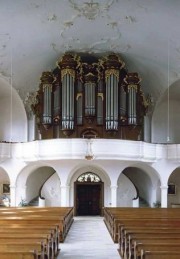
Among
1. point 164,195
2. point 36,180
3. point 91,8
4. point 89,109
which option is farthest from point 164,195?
point 91,8

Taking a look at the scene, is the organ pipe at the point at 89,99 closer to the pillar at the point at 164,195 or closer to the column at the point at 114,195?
the column at the point at 114,195

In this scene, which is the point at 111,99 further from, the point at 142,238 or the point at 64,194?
the point at 142,238

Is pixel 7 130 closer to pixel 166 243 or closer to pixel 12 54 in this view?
pixel 12 54

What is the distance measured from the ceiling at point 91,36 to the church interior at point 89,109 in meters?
0.06

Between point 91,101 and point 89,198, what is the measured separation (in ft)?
21.1

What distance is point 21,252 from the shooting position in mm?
7246

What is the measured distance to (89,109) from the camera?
23.8m

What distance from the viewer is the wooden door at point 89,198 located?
87.3 ft

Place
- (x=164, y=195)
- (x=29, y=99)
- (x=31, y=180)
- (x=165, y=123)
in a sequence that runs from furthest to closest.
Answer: (x=165, y=123), (x=31, y=180), (x=29, y=99), (x=164, y=195)

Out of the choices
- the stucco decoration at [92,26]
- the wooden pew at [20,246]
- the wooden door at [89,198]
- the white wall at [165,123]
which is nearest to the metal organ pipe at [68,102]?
the stucco decoration at [92,26]

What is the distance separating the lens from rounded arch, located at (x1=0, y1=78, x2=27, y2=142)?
26.8 m

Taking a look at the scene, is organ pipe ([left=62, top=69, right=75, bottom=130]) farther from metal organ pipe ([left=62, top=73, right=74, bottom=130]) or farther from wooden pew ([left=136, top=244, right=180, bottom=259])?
wooden pew ([left=136, top=244, right=180, bottom=259])

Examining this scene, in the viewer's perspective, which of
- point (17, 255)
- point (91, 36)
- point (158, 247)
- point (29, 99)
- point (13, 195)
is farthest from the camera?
point (29, 99)

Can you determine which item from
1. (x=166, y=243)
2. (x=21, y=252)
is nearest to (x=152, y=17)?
(x=166, y=243)
